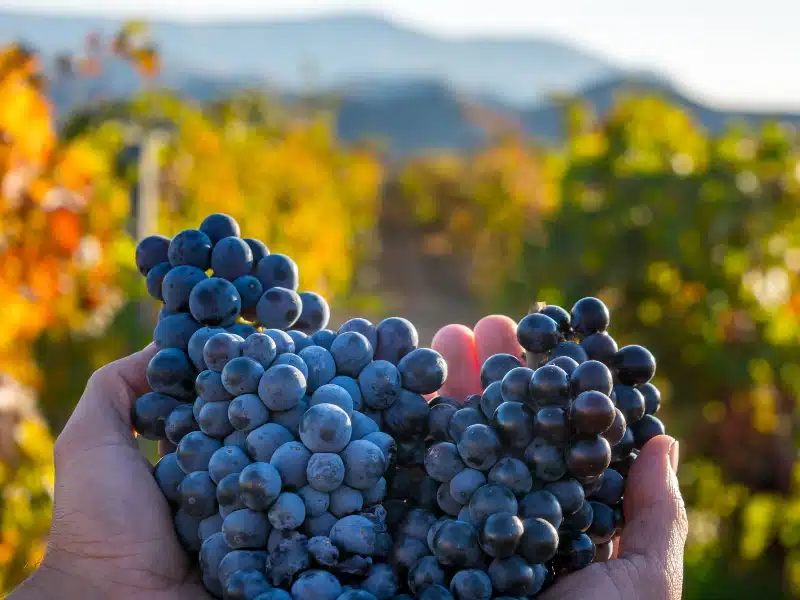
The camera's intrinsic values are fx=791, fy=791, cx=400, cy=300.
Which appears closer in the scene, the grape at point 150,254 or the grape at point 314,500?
the grape at point 314,500

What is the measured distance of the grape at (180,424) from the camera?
63.6 inches

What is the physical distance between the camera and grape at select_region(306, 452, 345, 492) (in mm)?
1408

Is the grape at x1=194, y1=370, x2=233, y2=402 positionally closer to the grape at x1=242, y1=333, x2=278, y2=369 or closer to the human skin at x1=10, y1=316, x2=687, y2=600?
the grape at x1=242, y1=333, x2=278, y2=369

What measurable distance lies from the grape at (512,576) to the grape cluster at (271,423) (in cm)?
19

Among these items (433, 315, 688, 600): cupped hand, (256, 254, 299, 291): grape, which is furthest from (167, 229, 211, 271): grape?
(433, 315, 688, 600): cupped hand

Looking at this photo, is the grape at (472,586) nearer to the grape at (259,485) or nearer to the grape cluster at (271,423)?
the grape cluster at (271,423)

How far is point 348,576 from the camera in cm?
141

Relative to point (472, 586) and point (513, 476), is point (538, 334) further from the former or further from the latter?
point (472, 586)

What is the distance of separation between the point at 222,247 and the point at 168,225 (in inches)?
228

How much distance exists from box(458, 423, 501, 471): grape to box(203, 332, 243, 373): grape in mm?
477

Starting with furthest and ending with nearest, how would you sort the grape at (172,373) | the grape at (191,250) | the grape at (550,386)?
the grape at (191,250) < the grape at (172,373) < the grape at (550,386)

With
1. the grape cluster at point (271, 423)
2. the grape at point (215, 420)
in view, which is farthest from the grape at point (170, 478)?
the grape at point (215, 420)

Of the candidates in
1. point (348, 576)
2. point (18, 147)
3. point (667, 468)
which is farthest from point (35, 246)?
point (667, 468)

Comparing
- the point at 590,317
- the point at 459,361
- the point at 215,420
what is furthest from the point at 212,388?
the point at 590,317
